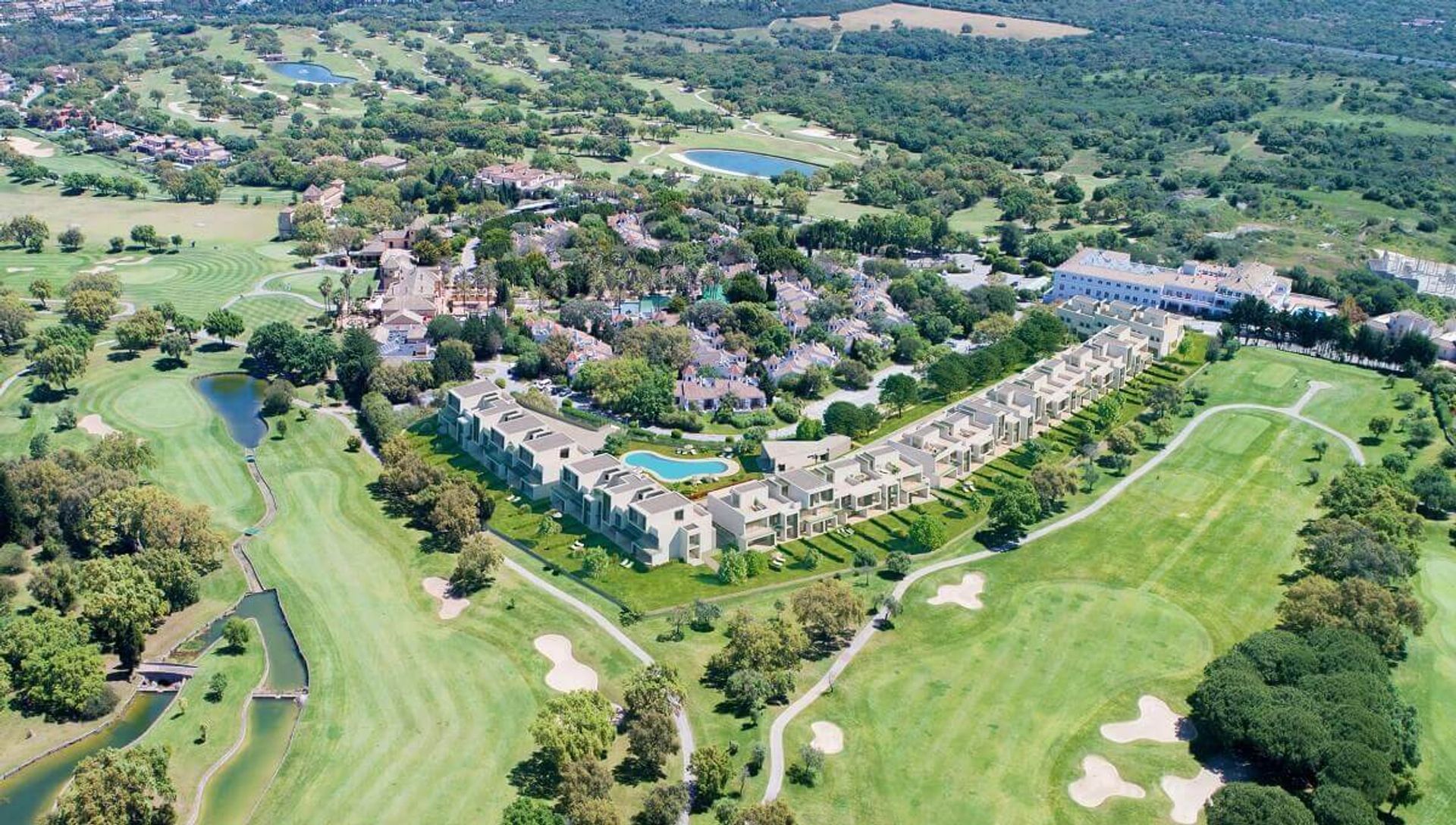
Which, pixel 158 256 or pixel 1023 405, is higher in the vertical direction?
pixel 1023 405

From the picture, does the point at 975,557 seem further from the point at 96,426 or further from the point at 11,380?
the point at 11,380

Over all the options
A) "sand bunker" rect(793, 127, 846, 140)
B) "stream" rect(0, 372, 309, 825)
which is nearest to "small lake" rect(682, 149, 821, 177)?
"sand bunker" rect(793, 127, 846, 140)

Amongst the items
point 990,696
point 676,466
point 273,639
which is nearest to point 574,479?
point 676,466

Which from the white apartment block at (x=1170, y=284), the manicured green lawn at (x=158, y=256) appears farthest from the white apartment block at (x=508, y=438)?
the white apartment block at (x=1170, y=284)

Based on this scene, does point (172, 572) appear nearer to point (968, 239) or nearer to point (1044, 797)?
point (1044, 797)

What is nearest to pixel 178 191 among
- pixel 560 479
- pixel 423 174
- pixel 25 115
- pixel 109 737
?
pixel 423 174

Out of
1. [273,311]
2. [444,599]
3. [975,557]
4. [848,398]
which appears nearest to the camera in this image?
[444,599]

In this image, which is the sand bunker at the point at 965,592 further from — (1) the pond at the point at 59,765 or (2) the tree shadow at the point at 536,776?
(1) the pond at the point at 59,765
